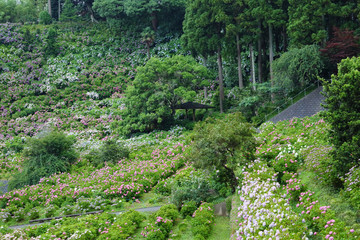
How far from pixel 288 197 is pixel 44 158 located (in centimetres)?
1562

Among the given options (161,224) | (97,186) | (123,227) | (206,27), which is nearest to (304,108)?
(206,27)

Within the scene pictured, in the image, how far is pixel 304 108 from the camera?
21.3 metres

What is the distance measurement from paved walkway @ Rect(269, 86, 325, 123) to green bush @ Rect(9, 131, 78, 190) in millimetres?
12991

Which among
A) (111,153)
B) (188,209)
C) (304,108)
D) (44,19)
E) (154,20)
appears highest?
(44,19)

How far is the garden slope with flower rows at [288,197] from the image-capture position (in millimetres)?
7648

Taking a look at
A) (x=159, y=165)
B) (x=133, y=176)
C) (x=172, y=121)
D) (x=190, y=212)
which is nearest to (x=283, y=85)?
(x=172, y=121)

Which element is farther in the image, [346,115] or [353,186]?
[346,115]

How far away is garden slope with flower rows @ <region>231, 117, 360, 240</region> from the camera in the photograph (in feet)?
25.1

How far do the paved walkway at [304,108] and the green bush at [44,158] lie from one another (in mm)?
12991

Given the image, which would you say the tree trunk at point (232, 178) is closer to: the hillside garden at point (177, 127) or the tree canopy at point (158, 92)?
the hillside garden at point (177, 127)

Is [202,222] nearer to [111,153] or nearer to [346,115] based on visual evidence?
[346,115]

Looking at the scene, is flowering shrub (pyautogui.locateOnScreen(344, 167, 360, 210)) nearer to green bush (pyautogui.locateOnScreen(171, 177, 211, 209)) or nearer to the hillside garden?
the hillside garden

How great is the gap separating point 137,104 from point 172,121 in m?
2.93

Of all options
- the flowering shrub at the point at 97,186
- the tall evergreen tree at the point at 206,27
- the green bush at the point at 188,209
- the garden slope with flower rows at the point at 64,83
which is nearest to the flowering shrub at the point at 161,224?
the green bush at the point at 188,209
